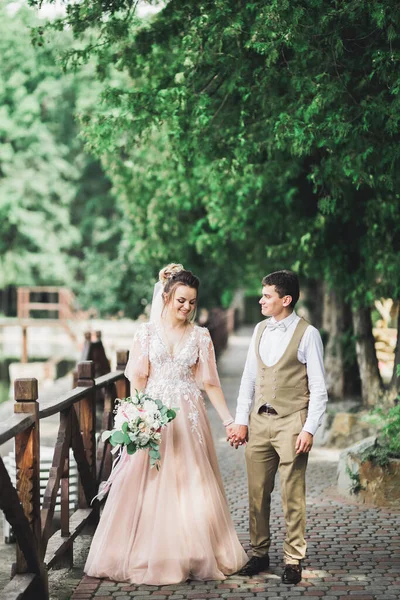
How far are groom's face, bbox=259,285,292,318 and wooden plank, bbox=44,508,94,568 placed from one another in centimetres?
212

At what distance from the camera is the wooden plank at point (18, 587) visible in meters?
4.77

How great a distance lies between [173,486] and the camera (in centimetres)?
578

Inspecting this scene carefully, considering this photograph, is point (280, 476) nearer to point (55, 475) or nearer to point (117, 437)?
point (117, 437)

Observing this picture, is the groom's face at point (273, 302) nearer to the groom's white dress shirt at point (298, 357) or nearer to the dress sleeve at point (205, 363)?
the groom's white dress shirt at point (298, 357)

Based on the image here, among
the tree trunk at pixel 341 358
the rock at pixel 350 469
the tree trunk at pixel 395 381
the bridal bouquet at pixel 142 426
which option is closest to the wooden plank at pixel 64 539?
the bridal bouquet at pixel 142 426

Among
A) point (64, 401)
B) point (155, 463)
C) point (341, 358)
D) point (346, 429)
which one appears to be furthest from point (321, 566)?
Result: point (341, 358)

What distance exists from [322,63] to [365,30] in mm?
479

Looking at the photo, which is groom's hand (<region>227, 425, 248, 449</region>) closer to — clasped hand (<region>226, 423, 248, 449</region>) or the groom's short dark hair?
clasped hand (<region>226, 423, 248, 449</region>)

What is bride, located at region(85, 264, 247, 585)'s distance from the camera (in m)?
5.64

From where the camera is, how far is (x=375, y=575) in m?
5.91

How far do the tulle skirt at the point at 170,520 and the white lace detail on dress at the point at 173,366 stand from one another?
0.17 feet

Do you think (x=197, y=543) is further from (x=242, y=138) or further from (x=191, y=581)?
(x=242, y=138)

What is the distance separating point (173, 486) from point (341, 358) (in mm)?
9390

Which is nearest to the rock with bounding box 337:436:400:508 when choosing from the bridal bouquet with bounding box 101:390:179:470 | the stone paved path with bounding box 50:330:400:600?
the stone paved path with bounding box 50:330:400:600
